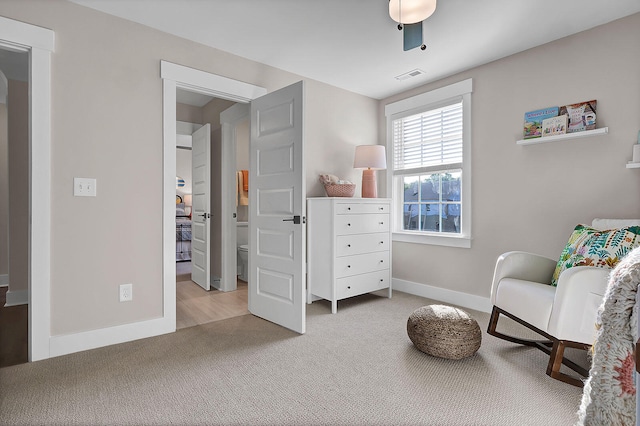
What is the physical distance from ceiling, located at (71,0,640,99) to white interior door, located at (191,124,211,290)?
1463mm

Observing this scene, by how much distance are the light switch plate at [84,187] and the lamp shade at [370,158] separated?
7.98ft

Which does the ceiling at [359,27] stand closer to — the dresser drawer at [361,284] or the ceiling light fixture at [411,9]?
the ceiling light fixture at [411,9]

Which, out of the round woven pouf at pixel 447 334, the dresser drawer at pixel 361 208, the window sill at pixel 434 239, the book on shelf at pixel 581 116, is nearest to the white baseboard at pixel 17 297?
the dresser drawer at pixel 361 208

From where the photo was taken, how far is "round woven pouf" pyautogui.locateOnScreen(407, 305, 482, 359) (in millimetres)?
2180

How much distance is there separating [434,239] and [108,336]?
10.1ft

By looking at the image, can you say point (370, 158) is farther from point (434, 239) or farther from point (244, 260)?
point (244, 260)

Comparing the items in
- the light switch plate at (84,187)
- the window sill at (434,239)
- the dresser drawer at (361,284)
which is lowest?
the dresser drawer at (361,284)

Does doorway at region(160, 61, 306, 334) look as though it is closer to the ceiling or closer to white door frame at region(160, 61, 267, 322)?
white door frame at region(160, 61, 267, 322)

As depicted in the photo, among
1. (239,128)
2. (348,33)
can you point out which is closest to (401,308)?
(348,33)

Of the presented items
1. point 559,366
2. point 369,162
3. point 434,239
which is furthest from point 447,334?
point 369,162

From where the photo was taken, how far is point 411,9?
1.89 metres

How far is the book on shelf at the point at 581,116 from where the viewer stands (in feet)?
8.50

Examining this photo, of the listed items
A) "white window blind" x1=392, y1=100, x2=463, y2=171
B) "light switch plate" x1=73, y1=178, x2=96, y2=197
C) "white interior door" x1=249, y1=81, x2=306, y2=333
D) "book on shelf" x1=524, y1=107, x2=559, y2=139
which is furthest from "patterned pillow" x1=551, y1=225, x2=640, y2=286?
"light switch plate" x1=73, y1=178, x2=96, y2=197

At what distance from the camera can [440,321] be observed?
2227 millimetres
